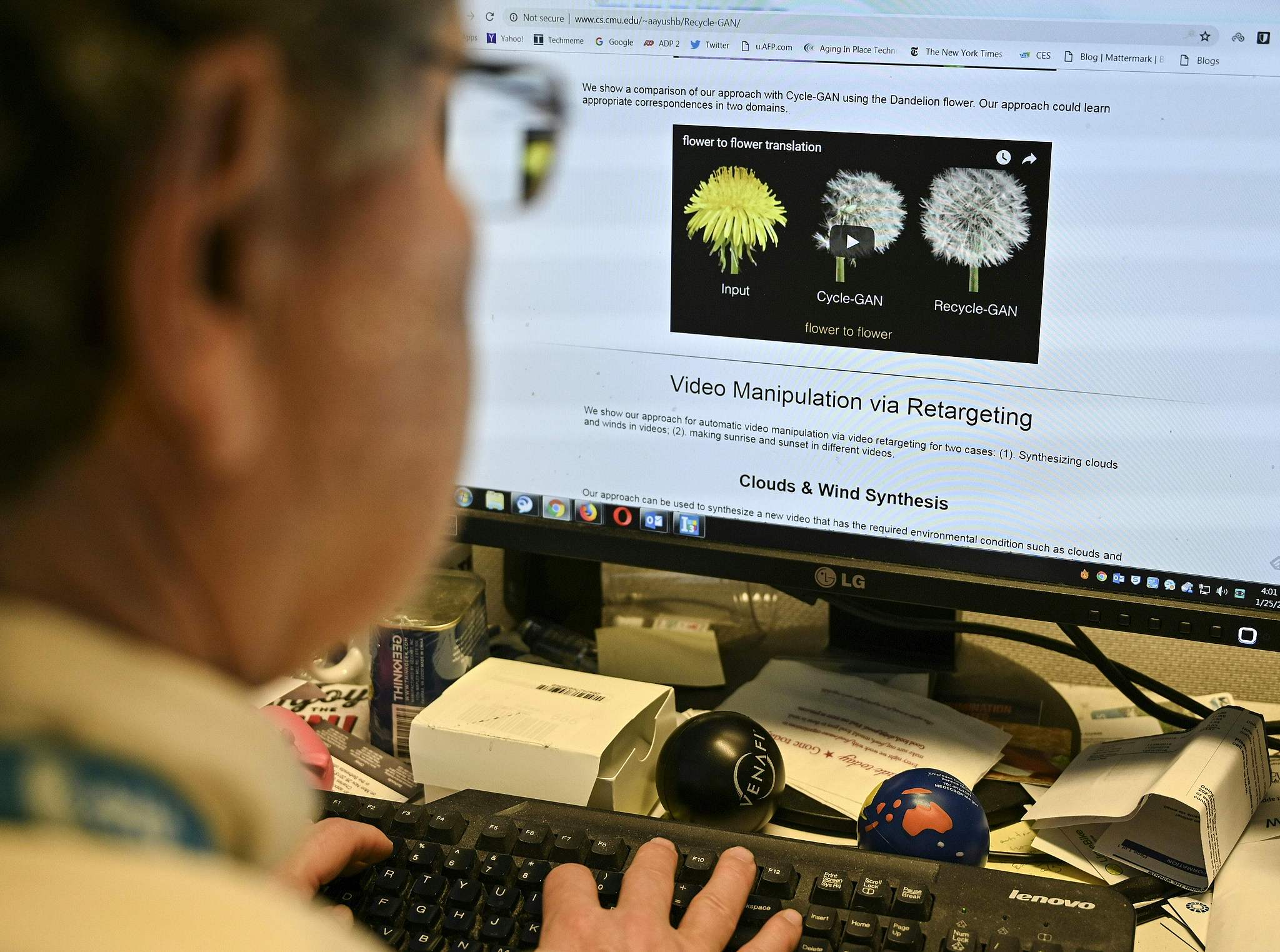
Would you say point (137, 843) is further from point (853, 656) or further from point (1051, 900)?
point (853, 656)

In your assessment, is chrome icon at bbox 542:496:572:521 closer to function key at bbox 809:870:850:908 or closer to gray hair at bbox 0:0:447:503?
function key at bbox 809:870:850:908

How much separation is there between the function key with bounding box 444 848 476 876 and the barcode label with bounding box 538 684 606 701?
146 millimetres

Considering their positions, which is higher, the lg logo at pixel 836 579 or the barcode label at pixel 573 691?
the lg logo at pixel 836 579

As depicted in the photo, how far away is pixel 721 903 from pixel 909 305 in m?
0.33

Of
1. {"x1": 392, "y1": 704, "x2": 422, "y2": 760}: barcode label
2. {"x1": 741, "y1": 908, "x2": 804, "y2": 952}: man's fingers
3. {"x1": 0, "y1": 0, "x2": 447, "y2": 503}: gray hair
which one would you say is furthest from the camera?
{"x1": 392, "y1": 704, "x2": 422, "y2": 760}: barcode label

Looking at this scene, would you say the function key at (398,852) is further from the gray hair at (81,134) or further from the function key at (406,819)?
the gray hair at (81,134)

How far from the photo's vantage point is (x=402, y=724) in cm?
83

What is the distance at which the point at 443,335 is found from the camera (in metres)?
0.33

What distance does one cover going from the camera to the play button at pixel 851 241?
724mm

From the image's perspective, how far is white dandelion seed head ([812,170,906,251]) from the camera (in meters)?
0.72

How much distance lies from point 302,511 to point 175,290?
0.23 feet

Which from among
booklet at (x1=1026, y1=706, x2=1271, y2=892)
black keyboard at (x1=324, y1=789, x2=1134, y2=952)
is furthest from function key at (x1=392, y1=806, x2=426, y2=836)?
booklet at (x1=1026, y1=706, x2=1271, y2=892)

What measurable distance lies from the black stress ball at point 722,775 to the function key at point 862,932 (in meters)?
0.11

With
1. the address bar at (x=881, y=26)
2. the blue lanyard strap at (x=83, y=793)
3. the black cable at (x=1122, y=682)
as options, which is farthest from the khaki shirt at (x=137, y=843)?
the black cable at (x=1122, y=682)
